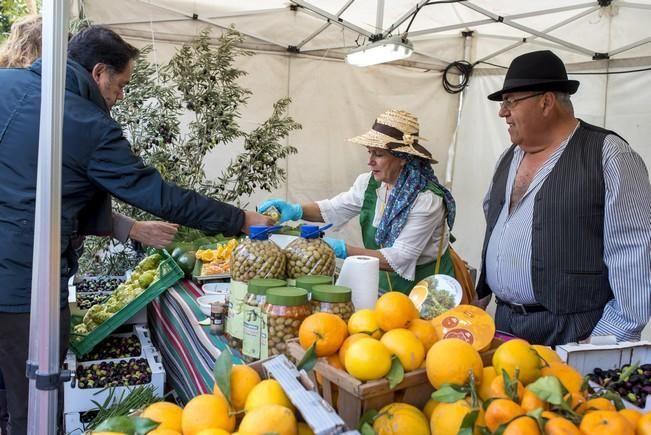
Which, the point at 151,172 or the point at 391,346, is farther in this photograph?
the point at 151,172

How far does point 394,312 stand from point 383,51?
3.27m

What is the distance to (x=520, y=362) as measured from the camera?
0.99m

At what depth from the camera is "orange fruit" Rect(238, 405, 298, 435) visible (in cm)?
89

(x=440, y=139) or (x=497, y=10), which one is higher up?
(x=497, y=10)

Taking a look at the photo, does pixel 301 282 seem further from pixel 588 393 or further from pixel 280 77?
pixel 280 77

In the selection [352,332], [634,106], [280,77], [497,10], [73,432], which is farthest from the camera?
[280,77]

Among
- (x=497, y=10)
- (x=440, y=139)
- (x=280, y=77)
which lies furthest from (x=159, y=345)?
(x=440, y=139)

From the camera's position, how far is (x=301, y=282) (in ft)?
5.03

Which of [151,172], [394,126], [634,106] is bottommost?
[151,172]

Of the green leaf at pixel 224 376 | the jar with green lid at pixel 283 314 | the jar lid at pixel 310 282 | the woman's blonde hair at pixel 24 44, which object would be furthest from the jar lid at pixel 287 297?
the woman's blonde hair at pixel 24 44

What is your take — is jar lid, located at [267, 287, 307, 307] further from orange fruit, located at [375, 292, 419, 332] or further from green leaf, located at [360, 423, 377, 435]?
green leaf, located at [360, 423, 377, 435]

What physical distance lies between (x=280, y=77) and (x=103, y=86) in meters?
3.43

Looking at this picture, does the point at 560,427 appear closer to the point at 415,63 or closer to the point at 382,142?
the point at 382,142

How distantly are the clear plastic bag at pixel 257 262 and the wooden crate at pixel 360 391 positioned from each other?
580 mm
